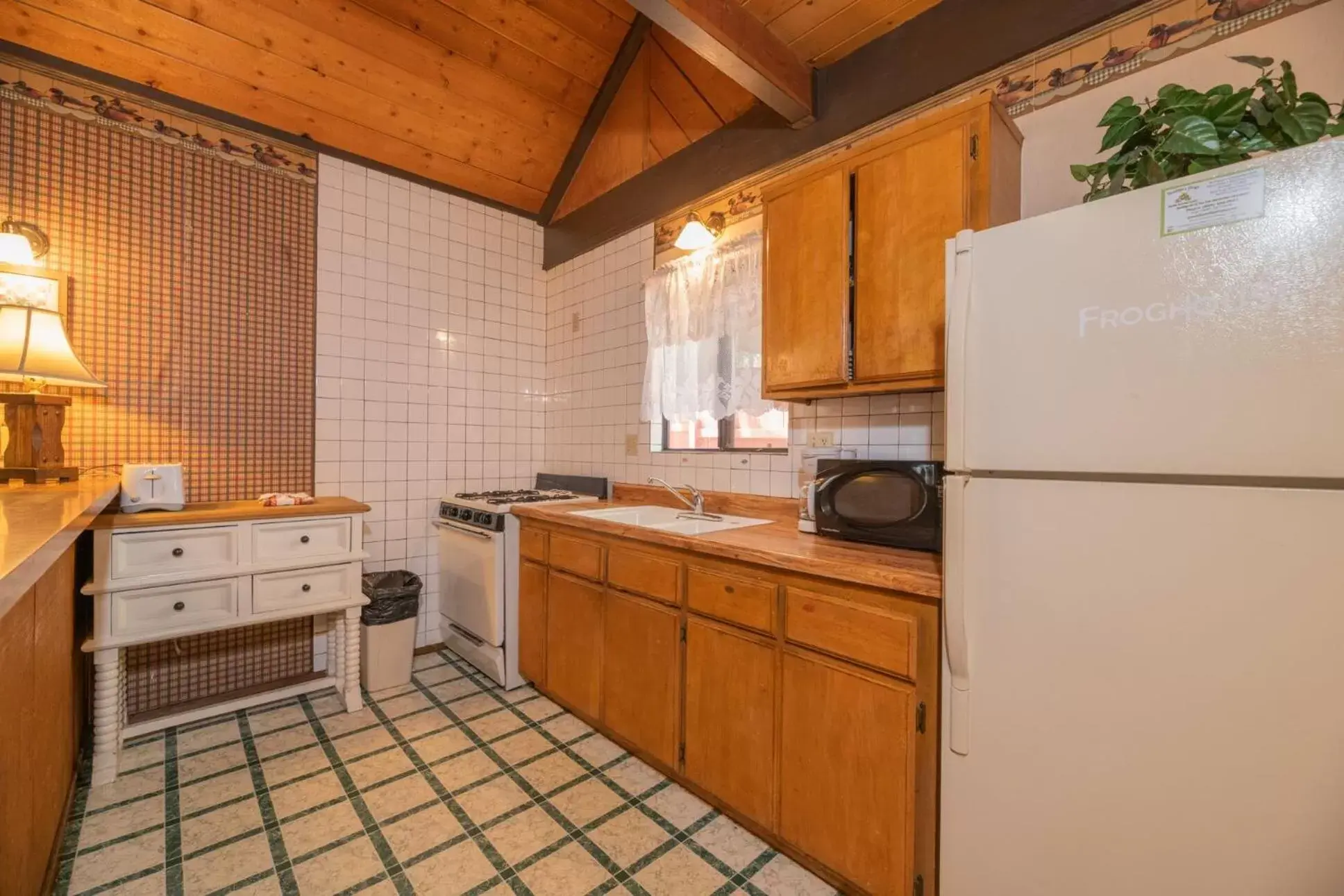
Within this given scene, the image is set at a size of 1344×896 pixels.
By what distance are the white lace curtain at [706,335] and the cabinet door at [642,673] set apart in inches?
39.4

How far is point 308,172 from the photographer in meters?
2.86

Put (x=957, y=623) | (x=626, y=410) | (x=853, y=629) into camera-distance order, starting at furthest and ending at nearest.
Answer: (x=626, y=410), (x=853, y=629), (x=957, y=623)

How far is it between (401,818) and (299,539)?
123cm

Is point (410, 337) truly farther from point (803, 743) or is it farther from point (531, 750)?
point (803, 743)

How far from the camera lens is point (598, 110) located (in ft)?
10.7

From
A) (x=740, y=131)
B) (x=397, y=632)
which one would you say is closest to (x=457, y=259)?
(x=740, y=131)

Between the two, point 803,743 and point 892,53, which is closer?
point 803,743

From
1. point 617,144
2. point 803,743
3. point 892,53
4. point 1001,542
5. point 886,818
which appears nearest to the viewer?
point 1001,542

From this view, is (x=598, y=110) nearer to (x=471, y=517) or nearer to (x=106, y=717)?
(x=471, y=517)

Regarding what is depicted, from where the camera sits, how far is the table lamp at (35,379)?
6.12ft

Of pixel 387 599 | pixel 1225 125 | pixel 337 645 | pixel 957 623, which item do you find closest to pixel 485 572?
pixel 387 599

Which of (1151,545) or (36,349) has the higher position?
(36,349)

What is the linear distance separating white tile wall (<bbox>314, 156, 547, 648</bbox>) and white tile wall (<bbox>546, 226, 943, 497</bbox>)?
0.25 m

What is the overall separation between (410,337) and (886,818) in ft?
10.4
